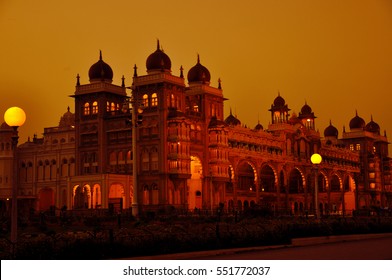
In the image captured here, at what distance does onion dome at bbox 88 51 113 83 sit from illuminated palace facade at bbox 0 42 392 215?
0.41 ft

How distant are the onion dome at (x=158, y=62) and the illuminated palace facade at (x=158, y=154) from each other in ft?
0.38

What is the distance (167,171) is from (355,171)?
58708 mm

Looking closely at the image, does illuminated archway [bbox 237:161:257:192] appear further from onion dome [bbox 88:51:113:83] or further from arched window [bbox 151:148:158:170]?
onion dome [bbox 88:51:113:83]

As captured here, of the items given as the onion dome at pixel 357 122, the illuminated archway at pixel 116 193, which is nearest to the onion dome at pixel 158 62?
the illuminated archway at pixel 116 193

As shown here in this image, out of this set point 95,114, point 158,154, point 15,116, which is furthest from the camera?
point 95,114

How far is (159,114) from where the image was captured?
72250 mm

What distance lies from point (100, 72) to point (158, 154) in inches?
545

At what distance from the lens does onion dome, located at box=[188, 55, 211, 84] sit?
81.2 m

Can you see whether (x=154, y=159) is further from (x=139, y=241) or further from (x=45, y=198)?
(x=139, y=241)

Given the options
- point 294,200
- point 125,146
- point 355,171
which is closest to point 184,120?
point 125,146

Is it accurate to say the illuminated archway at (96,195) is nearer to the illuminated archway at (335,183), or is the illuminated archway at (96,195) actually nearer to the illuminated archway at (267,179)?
the illuminated archway at (267,179)

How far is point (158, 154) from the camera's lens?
71875mm

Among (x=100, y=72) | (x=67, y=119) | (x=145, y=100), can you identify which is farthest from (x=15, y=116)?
(x=67, y=119)
